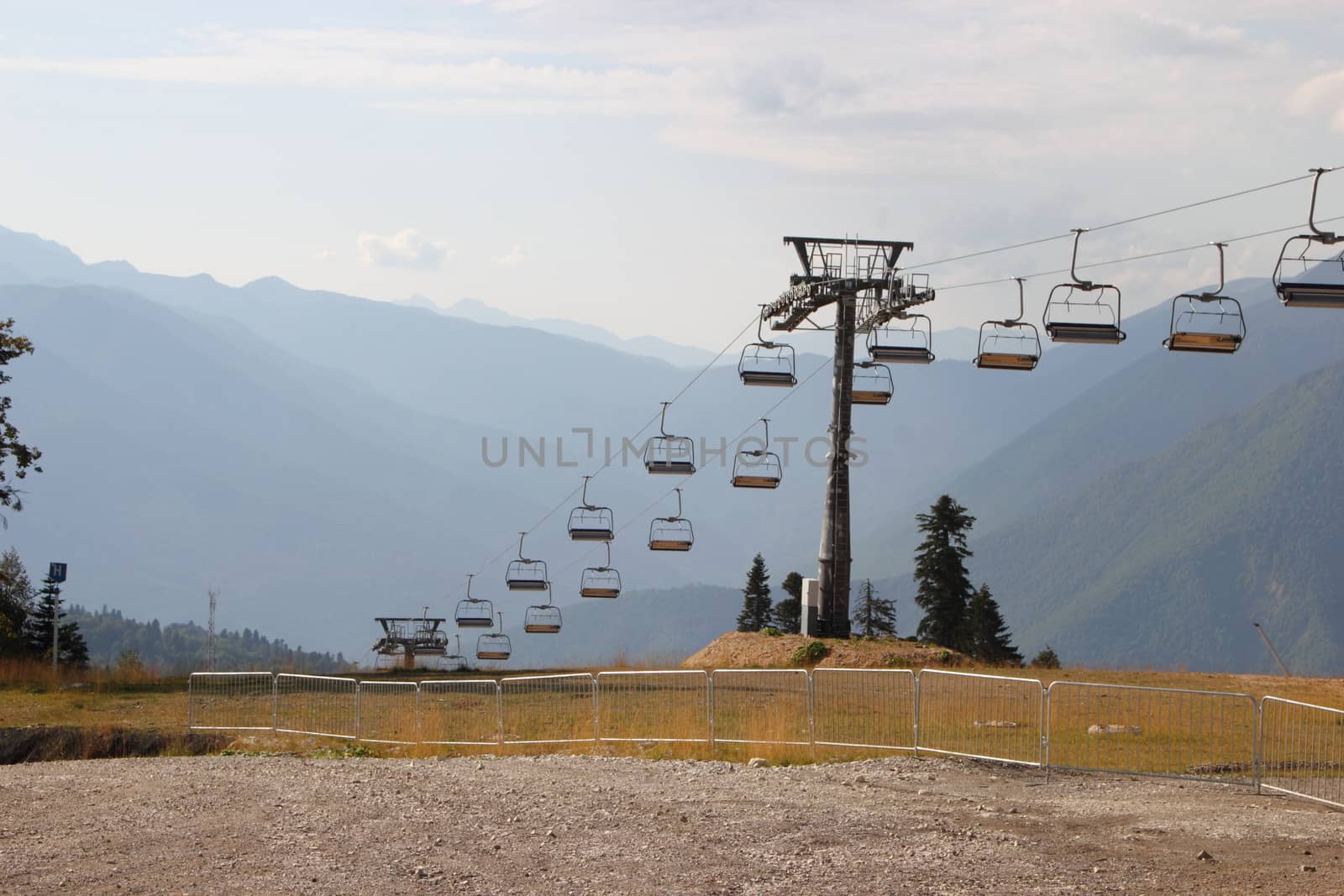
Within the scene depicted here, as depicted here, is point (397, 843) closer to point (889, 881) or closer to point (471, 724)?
point (889, 881)

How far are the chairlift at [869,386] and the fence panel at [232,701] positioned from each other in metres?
13.3

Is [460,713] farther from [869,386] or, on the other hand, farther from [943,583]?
[943,583]

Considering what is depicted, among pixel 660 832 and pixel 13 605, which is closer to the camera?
pixel 660 832

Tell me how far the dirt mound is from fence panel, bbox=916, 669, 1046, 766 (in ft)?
33.1

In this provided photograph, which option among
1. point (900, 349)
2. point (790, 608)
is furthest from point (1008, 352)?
point (790, 608)

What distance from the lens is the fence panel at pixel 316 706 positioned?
20844 millimetres

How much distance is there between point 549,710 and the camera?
71.7ft

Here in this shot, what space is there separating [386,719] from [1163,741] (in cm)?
1074

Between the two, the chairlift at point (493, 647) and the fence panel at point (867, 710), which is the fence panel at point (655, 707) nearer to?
the fence panel at point (867, 710)

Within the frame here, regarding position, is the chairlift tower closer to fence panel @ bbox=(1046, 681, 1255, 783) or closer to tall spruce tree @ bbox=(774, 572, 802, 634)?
fence panel @ bbox=(1046, 681, 1255, 783)

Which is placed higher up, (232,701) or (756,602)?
(756,602)

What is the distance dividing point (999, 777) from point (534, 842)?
5658 millimetres

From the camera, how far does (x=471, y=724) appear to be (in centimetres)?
2133

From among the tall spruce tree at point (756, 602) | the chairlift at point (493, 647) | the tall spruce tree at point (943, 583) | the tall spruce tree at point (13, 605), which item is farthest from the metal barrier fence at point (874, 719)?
the tall spruce tree at point (756, 602)
